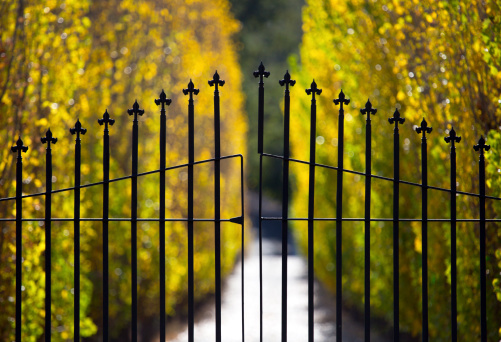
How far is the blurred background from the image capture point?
662cm

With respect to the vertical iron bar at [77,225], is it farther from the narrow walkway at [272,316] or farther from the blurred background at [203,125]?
the narrow walkway at [272,316]

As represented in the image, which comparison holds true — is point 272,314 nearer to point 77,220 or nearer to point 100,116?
point 100,116

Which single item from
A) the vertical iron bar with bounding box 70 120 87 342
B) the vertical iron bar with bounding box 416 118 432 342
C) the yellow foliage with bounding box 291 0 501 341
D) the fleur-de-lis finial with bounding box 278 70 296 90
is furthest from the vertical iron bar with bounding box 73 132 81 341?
the yellow foliage with bounding box 291 0 501 341

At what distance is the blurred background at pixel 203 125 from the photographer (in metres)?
6.62

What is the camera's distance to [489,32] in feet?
18.1

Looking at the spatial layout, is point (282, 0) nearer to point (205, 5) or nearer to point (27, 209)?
point (205, 5)

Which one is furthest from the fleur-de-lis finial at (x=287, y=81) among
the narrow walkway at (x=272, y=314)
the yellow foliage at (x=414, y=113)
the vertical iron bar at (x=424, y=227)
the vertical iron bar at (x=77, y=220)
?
the narrow walkway at (x=272, y=314)

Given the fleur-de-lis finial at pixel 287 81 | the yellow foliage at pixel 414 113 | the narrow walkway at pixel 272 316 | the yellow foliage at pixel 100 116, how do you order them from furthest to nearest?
1. the narrow walkway at pixel 272 316
2. the yellow foliage at pixel 100 116
3. the yellow foliage at pixel 414 113
4. the fleur-de-lis finial at pixel 287 81

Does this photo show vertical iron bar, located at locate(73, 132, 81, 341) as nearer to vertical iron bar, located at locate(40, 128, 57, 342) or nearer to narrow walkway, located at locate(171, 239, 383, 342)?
vertical iron bar, located at locate(40, 128, 57, 342)

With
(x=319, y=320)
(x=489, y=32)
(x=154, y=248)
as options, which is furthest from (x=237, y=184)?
(x=489, y=32)

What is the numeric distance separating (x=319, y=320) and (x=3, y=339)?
8630mm

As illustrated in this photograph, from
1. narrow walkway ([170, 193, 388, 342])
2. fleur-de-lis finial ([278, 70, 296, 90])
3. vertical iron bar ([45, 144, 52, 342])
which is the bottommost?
narrow walkway ([170, 193, 388, 342])

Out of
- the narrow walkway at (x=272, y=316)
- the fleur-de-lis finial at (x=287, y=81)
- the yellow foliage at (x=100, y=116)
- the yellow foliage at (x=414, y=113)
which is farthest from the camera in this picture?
the narrow walkway at (x=272, y=316)

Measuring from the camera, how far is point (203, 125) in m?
18.2
